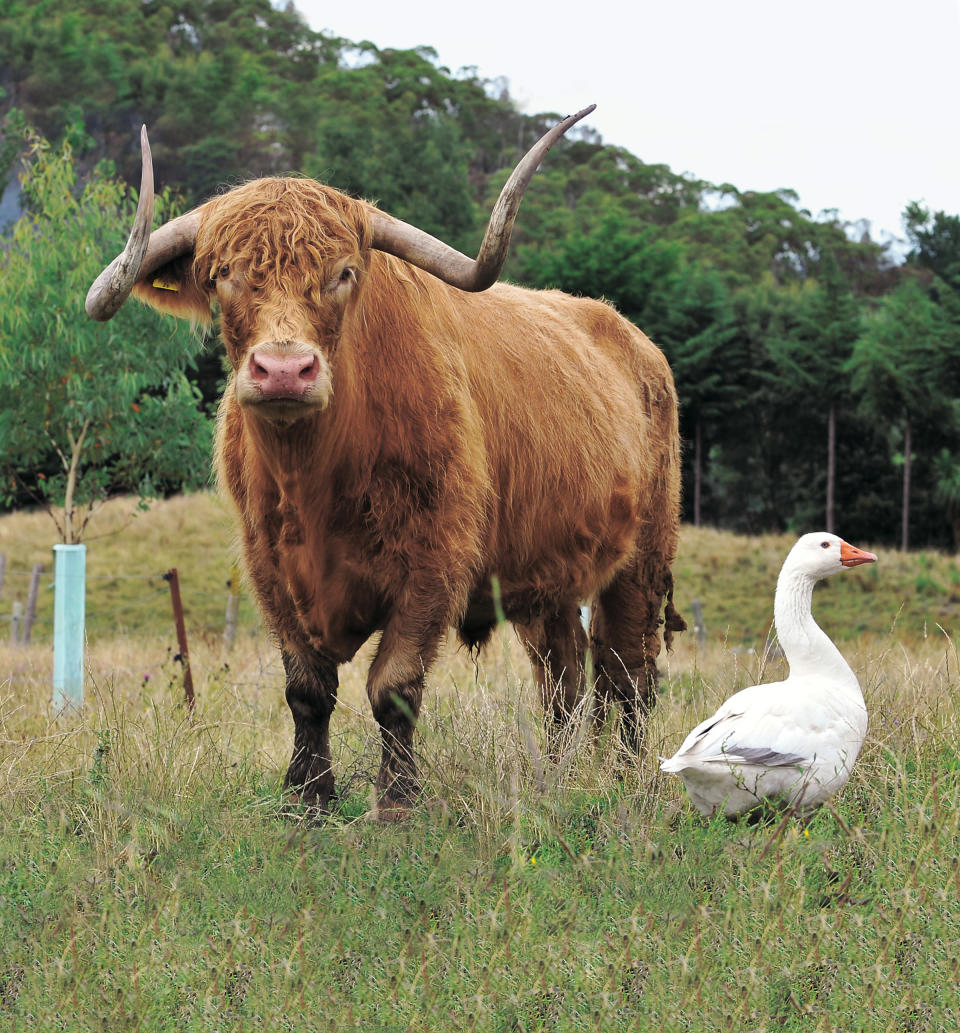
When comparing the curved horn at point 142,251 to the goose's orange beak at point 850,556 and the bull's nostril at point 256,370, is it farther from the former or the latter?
the goose's orange beak at point 850,556

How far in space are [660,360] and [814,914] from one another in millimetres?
4314

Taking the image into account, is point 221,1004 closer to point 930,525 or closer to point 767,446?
point 930,525

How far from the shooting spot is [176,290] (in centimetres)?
453

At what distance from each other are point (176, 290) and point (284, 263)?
0.85 metres

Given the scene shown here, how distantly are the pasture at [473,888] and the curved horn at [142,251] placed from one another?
1679 millimetres

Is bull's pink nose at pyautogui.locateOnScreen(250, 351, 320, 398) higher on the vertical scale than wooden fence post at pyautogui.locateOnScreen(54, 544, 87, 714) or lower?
higher

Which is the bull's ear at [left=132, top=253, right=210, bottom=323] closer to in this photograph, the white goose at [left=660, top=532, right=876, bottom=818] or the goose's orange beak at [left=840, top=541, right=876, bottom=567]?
the white goose at [left=660, top=532, right=876, bottom=818]

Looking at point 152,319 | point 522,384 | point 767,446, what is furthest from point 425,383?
point 767,446

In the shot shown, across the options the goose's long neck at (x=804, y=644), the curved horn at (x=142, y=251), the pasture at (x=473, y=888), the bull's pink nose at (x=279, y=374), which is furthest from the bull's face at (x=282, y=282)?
the goose's long neck at (x=804, y=644)

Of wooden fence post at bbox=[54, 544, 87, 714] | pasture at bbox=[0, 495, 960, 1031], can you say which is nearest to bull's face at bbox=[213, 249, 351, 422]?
pasture at bbox=[0, 495, 960, 1031]

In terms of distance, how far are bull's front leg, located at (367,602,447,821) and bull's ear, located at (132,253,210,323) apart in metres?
1.39

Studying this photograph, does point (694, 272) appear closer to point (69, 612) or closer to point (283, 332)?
point (69, 612)

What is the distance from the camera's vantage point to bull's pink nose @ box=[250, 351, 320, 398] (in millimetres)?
3523

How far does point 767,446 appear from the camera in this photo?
39.4 metres
